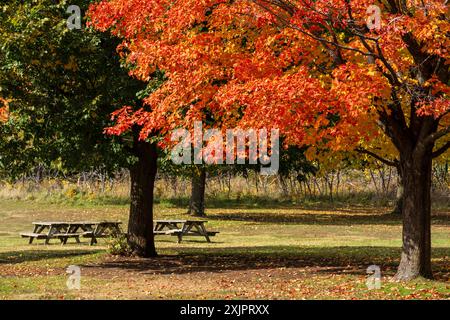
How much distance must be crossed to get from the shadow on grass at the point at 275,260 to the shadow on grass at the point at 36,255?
2609mm

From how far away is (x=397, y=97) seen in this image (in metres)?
17.2

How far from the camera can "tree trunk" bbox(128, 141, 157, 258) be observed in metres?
22.9

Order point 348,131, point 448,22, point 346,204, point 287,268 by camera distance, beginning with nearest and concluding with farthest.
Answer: point 448,22 < point 348,131 < point 287,268 < point 346,204

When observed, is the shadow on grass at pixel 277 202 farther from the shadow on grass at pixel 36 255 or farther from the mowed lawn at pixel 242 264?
the shadow on grass at pixel 36 255

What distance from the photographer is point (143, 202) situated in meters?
23.1

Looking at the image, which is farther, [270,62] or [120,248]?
[120,248]

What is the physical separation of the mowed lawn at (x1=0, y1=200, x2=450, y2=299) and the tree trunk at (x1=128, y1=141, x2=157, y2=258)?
1.98ft

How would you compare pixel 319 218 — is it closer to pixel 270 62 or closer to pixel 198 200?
pixel 198 200

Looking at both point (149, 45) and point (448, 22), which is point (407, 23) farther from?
point (149, 45)

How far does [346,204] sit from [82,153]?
104ft

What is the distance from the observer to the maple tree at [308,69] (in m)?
15.5

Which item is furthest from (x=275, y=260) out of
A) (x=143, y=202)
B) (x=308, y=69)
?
(x=308, y=69)

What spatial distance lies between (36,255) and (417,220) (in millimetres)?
12251
